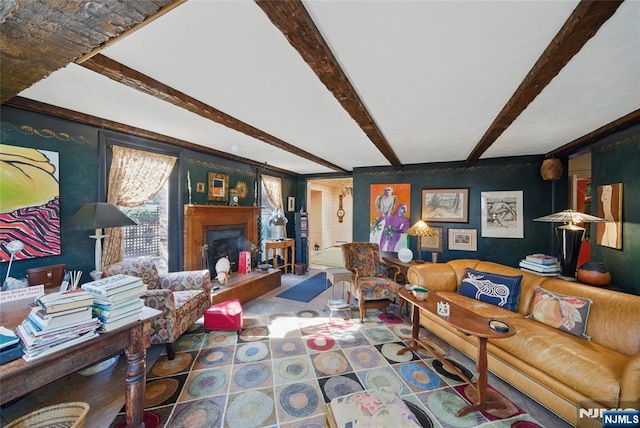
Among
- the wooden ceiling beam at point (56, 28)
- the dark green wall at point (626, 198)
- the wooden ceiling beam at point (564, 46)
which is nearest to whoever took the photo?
the wooden ceiling beam at point (56, 28)

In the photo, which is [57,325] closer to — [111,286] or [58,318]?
[58,318]

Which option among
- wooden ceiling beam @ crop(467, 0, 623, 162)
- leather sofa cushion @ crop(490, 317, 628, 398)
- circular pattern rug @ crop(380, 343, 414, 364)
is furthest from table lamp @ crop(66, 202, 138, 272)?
leather sofa cushion @ crop(490, 317, 628, 398)

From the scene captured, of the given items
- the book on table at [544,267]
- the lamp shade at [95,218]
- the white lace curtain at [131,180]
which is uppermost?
the white lace curtain at [131,180]

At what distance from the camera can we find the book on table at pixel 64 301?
1.24 meters

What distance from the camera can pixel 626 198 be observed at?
8.45 ft

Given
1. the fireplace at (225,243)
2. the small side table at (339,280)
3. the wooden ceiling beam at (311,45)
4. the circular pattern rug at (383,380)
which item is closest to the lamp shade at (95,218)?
the fireplace at (225,243)

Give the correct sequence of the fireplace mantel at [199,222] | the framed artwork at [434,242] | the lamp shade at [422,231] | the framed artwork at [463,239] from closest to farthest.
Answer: the fireplace mantel at [199,222] → the lamp shade at [422,231] → the framed artwork at [463,239] → the framed artwork at [434,242]

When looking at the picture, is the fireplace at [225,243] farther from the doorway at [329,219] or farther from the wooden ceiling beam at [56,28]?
the wooden ceiling beam at [56,28]

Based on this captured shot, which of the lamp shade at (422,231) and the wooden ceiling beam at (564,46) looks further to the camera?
the lamp shade at (422,231)

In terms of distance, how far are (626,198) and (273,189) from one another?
5.51m

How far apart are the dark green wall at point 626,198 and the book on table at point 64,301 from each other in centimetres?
470

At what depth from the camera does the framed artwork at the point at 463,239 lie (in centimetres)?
445

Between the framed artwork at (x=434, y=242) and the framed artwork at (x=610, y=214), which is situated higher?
the framed artwork at (x=610, y=214)
